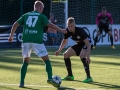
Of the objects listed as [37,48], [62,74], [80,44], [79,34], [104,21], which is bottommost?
[104,21]

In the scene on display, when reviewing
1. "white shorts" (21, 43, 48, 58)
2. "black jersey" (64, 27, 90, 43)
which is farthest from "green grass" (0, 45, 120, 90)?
"black jersey" (64, 27, 90, 43)

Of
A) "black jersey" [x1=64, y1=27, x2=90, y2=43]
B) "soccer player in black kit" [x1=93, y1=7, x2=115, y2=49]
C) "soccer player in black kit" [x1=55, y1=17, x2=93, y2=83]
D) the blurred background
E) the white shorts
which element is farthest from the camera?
the blurred background

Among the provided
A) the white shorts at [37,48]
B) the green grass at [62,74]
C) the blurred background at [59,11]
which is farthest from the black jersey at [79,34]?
the blurred background at [59,11]

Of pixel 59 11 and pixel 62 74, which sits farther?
pixel 59 11

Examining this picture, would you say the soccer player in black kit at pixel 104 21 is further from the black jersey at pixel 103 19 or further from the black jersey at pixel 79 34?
the black jersey at pixel 79 34

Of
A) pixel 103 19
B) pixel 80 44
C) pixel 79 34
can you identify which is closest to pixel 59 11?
pixel 103 19

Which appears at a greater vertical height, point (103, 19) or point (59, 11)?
point (59, 11)

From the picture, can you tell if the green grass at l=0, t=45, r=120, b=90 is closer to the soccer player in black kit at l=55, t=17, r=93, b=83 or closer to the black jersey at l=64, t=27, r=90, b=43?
the soccer player in black kit at l=55, t=17, r=93, b=83

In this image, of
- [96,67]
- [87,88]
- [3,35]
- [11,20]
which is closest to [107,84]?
[87,88]

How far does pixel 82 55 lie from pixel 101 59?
6177mm

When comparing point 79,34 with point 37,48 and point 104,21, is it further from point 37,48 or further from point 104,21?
point 104,21

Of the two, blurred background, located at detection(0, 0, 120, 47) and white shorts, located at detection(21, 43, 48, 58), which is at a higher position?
white shorts, located at detection(21, 43, 48, 58)

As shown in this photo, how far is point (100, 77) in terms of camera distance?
12.3 meters

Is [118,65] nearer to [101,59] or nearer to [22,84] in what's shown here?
[101,59]
